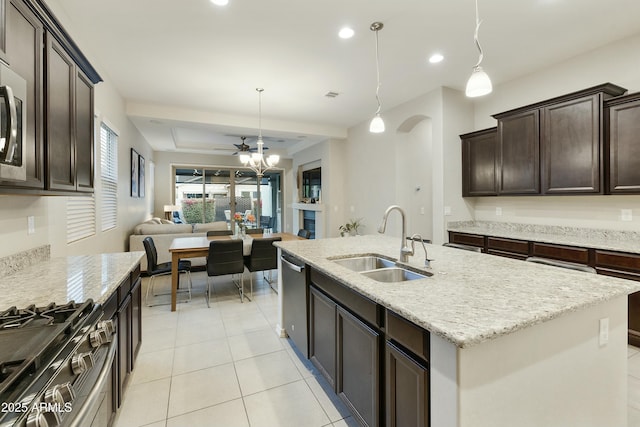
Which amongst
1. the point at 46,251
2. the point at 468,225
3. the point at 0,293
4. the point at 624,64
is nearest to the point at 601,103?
the point at 624,64

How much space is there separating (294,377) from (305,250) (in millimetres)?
973

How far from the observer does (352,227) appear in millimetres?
5938

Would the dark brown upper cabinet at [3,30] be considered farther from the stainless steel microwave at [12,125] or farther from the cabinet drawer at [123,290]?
the cabinet drawer at [123,290]

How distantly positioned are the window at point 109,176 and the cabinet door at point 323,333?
3.00m

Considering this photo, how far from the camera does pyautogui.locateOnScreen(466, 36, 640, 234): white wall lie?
2926 millimetres

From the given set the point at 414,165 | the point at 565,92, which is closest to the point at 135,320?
the point at 414,165

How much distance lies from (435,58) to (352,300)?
302 centimetres

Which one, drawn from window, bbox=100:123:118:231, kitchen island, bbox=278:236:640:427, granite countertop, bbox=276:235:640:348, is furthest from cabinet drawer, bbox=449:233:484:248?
window, bbox=100:123:118:231

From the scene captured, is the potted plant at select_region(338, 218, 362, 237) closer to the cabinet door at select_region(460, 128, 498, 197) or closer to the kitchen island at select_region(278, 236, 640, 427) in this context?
the cabinet door at select_region(460, 128, 498, 197)

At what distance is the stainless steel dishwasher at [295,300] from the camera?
2287mm

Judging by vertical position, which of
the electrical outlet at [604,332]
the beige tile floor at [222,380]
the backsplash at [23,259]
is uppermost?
the backsplash at [23,259]

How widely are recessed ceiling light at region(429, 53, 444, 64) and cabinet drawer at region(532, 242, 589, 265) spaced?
2.30m

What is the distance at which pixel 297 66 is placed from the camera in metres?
3.46

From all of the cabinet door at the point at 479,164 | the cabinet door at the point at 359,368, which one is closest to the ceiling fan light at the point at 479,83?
the cabinet door at the point at 359,368
